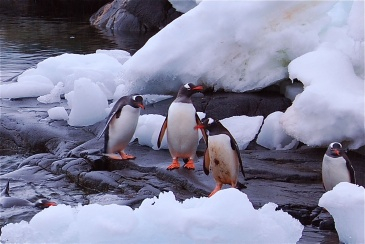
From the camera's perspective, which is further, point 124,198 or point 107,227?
point 124,198

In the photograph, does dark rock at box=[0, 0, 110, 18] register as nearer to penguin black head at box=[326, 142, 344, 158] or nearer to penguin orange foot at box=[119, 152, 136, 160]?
penguin orange foot at box=[119, 152, 136, 160]

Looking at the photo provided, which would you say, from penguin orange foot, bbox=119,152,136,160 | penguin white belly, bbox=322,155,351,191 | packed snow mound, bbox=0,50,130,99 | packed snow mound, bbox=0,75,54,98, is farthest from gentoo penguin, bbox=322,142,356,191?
packed snow mound, bbox=0,75,54,98

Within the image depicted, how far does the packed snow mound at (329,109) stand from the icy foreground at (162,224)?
2328mm

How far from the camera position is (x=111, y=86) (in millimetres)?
9320

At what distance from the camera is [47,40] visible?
16578 mm

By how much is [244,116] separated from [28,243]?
3.32 m

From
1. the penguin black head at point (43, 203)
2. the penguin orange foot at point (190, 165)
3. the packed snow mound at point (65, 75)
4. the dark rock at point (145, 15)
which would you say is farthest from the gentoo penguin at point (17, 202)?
the dark rock at point (145, 15)

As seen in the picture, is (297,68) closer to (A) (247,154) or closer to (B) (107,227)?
(A) (247,154)

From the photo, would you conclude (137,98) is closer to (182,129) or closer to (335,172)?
(182,129)

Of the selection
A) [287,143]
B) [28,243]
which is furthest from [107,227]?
[287,143]

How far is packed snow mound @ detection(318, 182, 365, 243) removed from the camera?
4129mm

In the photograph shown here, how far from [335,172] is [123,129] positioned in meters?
1.99

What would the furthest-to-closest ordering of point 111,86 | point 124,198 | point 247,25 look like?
point 111,86 → point 247,25 → point 124,198

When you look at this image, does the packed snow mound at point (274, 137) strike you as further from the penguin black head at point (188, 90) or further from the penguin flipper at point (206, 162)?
the penguin flipper at point (206, 162)
